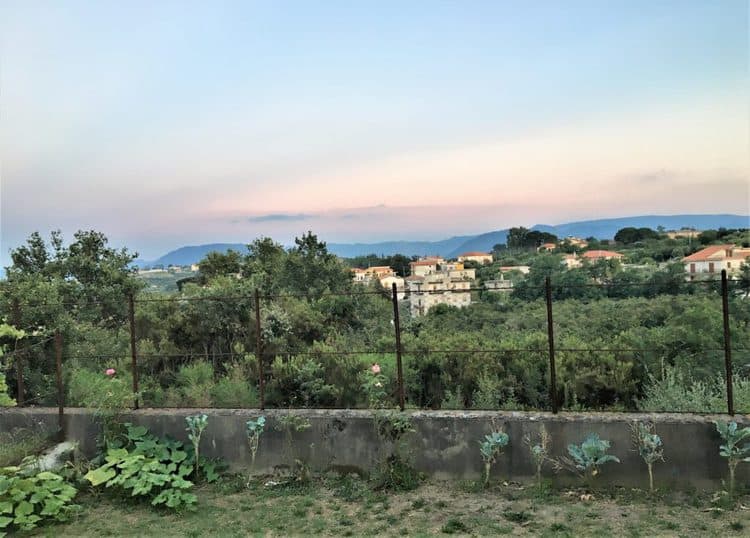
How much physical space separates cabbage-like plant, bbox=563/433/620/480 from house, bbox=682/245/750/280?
852 centimetres

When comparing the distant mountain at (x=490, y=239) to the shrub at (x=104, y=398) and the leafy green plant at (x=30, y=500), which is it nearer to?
the shrub at (x=104, y=398)

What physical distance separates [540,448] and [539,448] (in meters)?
0.02

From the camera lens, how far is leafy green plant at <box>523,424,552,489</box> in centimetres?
431

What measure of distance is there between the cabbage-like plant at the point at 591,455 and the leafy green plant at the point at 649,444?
23 centimetres

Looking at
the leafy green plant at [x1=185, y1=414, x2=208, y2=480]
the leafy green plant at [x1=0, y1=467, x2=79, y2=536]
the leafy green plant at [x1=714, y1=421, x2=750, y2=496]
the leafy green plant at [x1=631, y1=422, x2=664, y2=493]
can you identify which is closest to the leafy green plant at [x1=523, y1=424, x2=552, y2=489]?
the leafy green plant at [x1=631, y1=422, x2=664, y2=493]

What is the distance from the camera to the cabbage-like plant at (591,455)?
4109 millimetres

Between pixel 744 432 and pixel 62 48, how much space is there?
10665 mm

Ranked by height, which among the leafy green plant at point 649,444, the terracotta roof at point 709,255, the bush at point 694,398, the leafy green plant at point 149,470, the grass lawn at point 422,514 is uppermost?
the terracotta roof at point 709,255

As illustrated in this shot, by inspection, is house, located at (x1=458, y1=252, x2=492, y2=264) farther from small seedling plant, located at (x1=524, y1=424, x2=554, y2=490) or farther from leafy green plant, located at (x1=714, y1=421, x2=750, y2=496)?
leafy green plant, located at (x1=714, y1=421, x2=750, y2=496)

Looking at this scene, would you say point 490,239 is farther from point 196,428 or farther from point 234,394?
point 196,428

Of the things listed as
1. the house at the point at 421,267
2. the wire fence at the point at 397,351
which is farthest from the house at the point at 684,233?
the wire fence at the point at 397,351

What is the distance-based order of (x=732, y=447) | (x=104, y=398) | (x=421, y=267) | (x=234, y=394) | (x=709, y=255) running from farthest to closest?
(x=421, y=267) < (x=709, y=255) < (x=234, y=394) < (x=104, y=398) < (x=732, y=447)

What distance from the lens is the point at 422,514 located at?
397cm

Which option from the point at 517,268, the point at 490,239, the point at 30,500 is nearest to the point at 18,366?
the point at 30,500
